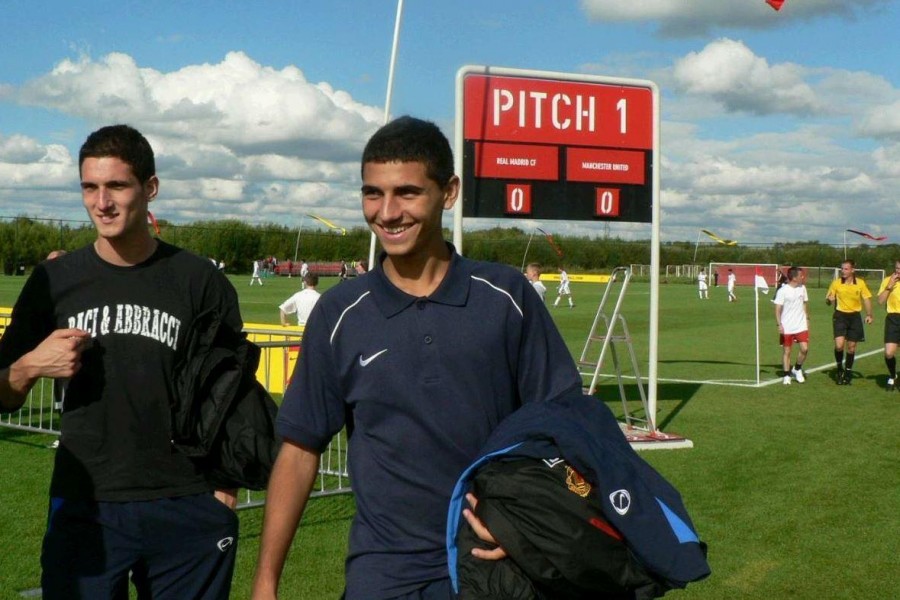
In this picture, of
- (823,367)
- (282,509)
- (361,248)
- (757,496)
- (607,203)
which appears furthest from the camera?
(361,248)

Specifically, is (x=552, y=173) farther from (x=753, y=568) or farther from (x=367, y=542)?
(x=367, y=542)

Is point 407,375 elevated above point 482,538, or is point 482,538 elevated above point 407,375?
point 407,375

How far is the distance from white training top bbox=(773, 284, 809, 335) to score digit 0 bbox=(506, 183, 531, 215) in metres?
8.89

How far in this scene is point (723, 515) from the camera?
27.7 feet

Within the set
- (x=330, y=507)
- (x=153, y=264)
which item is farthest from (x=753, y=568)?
(x=153, y=264)

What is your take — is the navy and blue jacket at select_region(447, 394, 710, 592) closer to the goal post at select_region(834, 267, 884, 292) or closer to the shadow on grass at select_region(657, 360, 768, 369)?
the shadow on grass at select_region(657, 360, 768, 369)

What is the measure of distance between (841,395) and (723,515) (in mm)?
9278

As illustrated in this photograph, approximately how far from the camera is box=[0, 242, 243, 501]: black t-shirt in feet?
11.5

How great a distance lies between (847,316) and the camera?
18.9 metres

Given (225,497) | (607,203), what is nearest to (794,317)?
(607,203)

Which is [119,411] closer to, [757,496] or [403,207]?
[403,207]

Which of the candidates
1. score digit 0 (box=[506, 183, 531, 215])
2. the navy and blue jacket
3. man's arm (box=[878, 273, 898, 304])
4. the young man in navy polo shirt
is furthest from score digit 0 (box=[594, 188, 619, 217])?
the navy and blue jacket

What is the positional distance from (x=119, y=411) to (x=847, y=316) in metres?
17.4

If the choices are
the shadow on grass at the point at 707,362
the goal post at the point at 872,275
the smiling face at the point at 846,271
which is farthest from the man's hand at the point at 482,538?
the goal post at the point at 872,275
